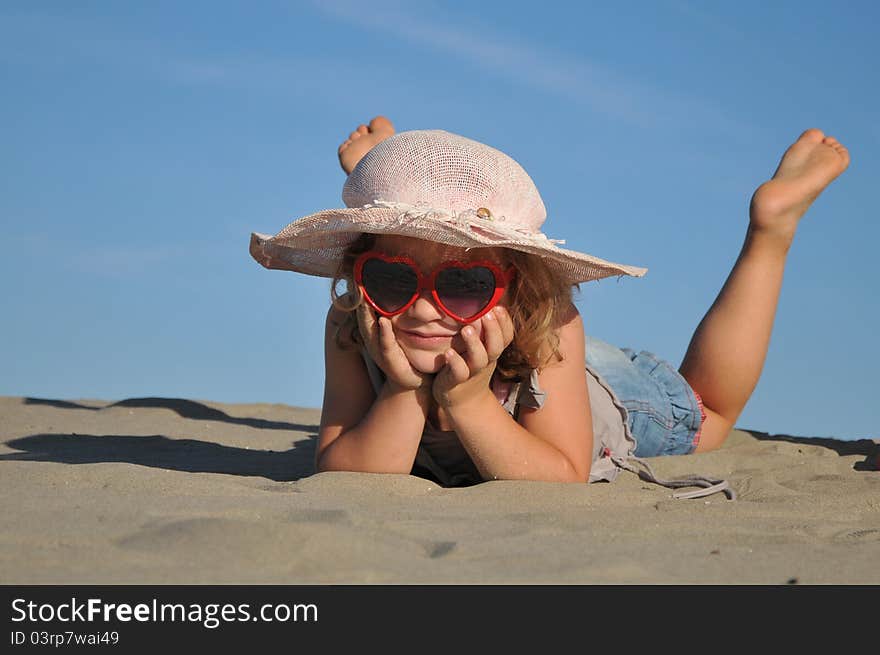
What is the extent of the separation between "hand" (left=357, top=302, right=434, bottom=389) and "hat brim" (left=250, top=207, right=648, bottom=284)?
1.04 feet

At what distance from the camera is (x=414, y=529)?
296 centimetres

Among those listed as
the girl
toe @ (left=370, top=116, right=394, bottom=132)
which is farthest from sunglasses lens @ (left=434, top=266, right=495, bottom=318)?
toe @ (left=370, top=116, right=394, bottom=132)

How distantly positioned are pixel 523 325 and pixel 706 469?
1.61 metres

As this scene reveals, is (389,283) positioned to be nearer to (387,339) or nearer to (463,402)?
(387,339)

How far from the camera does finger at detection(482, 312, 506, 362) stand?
390 cm

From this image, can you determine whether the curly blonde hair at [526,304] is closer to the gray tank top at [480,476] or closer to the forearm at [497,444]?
the gray tank top at [480,476]

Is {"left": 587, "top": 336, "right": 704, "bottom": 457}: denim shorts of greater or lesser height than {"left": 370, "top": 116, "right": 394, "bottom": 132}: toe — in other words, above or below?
below

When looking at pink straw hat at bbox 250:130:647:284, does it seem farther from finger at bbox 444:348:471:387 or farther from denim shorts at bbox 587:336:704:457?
denim shorts at bbox 587:336:704:457

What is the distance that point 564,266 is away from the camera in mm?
4148

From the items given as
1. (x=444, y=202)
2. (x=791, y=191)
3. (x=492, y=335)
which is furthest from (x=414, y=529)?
(x=791, y=191)

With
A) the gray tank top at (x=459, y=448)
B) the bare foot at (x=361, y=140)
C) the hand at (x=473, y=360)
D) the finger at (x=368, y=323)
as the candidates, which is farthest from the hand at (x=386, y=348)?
the bare foot at (x=361, y=140)

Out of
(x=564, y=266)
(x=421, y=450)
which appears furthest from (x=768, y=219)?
(x=421, y=450)
